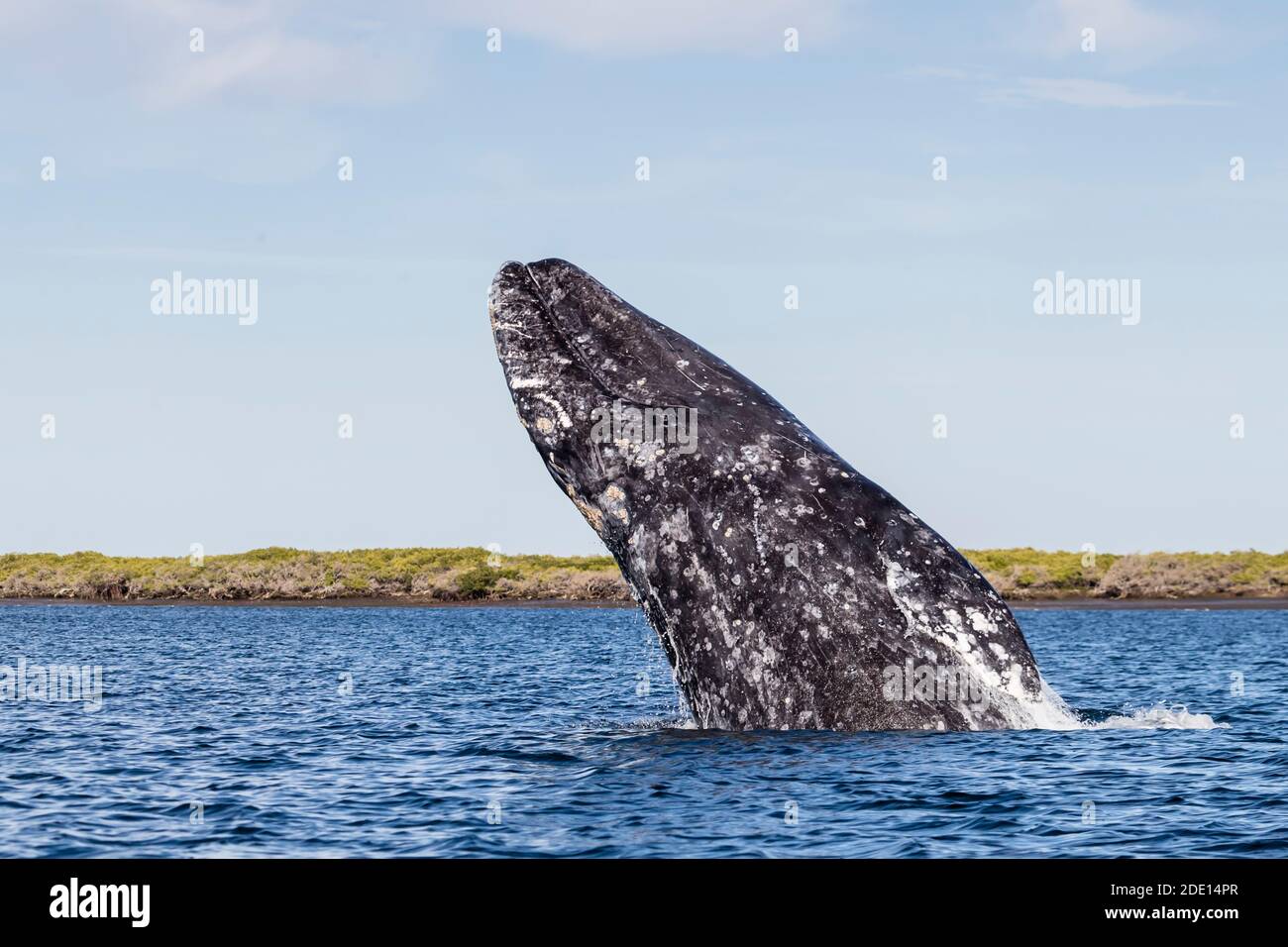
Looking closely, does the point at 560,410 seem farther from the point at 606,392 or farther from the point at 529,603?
the point at 529,603

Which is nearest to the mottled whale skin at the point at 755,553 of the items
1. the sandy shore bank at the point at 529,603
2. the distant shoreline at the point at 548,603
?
the distant shoreline at the point at 548,603

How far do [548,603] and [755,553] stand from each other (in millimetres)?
63883

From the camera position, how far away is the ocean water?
8.64 m

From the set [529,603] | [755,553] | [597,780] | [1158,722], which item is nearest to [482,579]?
[529,603]

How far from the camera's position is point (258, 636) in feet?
153

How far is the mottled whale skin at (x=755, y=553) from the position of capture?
29.2 ft

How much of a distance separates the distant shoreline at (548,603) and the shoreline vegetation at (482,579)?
1.04 ft

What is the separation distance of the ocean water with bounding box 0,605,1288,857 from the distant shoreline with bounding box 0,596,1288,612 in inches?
2001

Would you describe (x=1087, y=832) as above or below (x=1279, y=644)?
above

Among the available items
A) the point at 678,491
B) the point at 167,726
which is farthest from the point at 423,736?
the point at 678,491

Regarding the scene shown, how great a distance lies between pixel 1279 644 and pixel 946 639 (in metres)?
37.0
